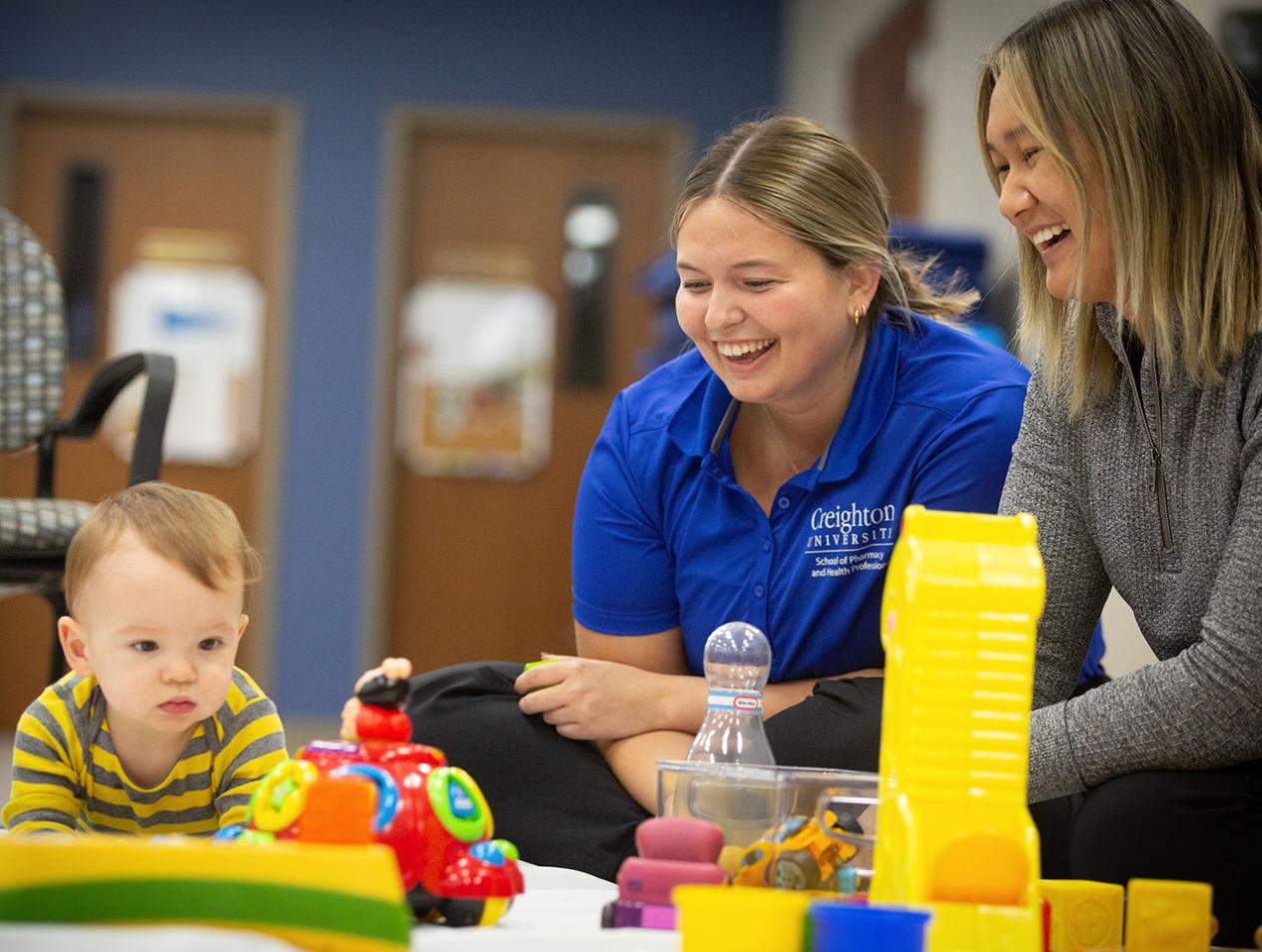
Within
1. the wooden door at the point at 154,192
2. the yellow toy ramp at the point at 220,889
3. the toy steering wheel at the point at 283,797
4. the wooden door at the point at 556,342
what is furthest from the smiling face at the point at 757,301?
the wooden door at the point at 154,192

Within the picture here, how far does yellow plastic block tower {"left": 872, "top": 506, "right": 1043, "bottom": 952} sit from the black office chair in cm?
128

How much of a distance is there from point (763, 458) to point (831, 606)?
21 centimetres

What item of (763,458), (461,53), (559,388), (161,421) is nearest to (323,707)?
(559,388)

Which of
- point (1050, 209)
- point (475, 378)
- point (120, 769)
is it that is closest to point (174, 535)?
point (120, 769)

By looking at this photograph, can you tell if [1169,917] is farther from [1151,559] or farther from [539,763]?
[539,763]

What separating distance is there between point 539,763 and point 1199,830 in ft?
2.48

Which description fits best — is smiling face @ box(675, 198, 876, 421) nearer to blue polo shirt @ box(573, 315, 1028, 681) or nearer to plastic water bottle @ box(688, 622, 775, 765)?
blue polo shirt @ box(573, 315, 1028, 681)

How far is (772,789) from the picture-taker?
1.06 metres

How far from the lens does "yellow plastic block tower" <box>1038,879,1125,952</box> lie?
43.1 inches

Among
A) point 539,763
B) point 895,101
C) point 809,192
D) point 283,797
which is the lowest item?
point 539,763

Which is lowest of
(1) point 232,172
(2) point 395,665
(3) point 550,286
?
(2) point 395,665

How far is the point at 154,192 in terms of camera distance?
5.12 metres

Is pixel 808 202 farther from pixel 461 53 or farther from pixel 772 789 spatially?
pixel 461 53

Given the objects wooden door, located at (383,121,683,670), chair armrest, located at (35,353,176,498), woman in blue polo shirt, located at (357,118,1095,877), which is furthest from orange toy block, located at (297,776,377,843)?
wooden door, located at (383,121,683,670)
